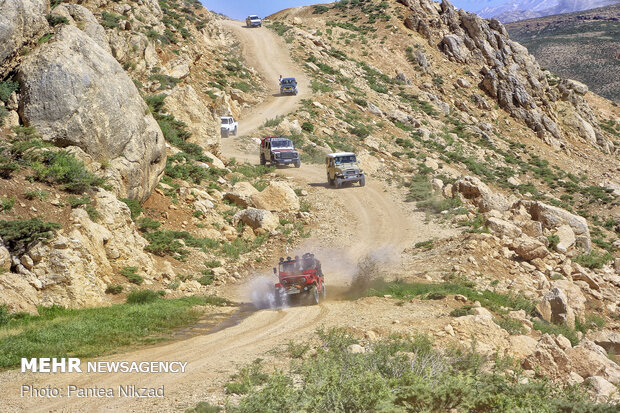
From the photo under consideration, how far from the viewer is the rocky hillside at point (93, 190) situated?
51.9ft

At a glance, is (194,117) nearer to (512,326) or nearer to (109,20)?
(109,20)

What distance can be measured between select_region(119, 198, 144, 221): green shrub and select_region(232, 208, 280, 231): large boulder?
5628mm

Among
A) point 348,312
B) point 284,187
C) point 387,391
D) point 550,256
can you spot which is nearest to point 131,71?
point 284,187

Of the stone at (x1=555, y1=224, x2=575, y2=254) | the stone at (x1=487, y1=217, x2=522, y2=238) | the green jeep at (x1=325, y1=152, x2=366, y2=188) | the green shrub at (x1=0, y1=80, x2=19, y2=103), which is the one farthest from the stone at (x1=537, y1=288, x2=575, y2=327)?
the green shrub at (x1=0, y1=80, x2=19, y2=103)

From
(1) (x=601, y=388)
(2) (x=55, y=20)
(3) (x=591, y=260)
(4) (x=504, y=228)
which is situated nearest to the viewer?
(1) (x=601, y=388)

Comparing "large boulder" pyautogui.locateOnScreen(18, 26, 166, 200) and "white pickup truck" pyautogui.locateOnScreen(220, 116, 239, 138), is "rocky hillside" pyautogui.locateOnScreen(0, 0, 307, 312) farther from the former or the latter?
"white pickup truck" pyautogui.locateOnScreen(220, 116, 239, 138)

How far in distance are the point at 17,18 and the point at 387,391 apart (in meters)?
21.1

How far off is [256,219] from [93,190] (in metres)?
9.06

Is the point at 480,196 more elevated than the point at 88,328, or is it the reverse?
the point at 480,196

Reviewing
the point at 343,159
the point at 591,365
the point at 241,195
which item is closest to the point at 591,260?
the point at 343,159

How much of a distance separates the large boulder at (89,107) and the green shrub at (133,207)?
0.86ft

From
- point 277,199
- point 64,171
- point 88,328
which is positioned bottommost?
point 88,328

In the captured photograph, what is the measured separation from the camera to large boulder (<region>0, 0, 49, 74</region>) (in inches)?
793

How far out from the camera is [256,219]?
2650 cm
